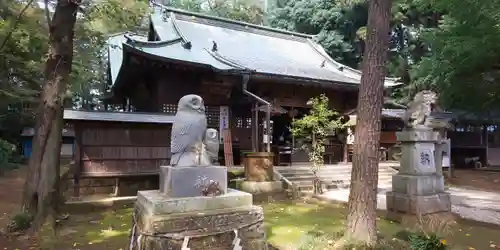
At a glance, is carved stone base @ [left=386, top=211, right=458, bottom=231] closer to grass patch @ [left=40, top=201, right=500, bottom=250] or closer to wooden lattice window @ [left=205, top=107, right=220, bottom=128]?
grass patch @ [left=40, top=201, right=500, bottom=250]

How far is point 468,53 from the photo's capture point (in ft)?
31.8

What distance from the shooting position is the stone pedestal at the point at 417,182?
7312 mm

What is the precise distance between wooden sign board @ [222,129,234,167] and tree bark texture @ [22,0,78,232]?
6.99 meters

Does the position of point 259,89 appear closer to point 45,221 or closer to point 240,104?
point 240,104

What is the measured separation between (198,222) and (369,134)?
270 centimetres

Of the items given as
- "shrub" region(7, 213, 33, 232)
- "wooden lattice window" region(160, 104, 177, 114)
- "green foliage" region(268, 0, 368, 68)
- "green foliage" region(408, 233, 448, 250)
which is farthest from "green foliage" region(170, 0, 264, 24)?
"green foliage" region(408, 233, 448, 250)

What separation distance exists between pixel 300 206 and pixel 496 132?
19244 millimetres

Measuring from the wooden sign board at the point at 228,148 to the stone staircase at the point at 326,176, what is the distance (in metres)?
1.79

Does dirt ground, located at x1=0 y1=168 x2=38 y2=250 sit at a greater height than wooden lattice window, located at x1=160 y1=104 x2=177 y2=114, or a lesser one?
lesser

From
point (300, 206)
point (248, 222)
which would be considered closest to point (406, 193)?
point (300, 206)

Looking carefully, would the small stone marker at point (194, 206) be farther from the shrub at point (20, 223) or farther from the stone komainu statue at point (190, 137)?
the shrub at point (20, 223)

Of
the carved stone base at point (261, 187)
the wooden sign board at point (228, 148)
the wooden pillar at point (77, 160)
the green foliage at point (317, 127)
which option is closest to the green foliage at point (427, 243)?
the carved stone base at point (261, 187)

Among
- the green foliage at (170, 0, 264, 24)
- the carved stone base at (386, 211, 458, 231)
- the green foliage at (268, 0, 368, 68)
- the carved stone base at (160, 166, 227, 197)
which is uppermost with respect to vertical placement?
the green foliage at (170, 0, 264, 24)

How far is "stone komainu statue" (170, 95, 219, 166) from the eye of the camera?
4.79 meters
